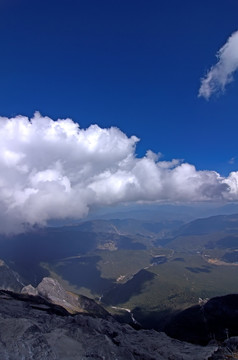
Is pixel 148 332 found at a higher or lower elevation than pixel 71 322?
lower

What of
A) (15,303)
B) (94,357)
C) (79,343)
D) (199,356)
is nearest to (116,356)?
(94,357)

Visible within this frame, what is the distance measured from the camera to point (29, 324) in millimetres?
82062

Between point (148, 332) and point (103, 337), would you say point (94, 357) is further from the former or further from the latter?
point (148, 332)

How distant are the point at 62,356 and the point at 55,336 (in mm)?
13868

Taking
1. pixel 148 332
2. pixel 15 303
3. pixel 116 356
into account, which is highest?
pixel 116 356

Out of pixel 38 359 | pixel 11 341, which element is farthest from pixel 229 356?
pixel 11 341

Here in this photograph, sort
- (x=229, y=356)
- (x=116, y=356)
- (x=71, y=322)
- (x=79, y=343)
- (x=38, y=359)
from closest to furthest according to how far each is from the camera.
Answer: (x=38, y=359)
(x=116, y=356)
(x=79, y=343)
(x=229, y=356)
(x=71, y=322)

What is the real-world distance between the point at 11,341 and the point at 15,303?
131m

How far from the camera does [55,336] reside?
87.6 meters

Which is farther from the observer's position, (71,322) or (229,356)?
(71,322)

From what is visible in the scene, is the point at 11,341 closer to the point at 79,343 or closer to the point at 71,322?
the point at 79,343

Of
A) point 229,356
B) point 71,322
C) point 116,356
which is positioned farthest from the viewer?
point 71,322

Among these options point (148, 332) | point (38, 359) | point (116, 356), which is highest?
point (38, 359)

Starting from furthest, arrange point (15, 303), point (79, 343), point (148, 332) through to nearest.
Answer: point (15, 303) → point (148, 332) → point (79, 343)
